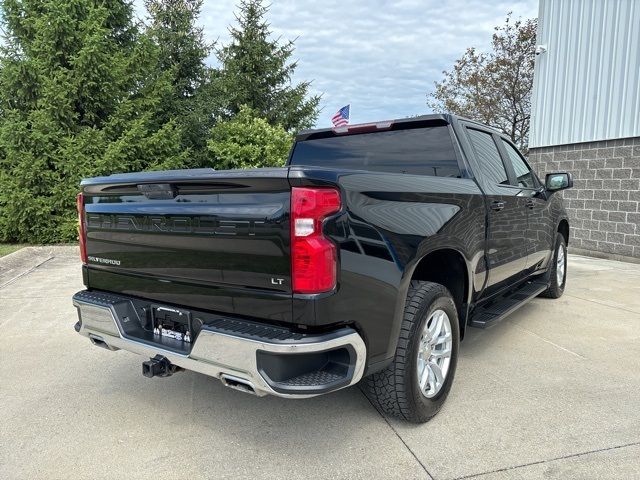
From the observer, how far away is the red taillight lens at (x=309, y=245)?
2.14 meters

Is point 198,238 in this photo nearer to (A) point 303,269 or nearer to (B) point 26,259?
(A) point 303,269

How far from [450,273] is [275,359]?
1617 millimetres

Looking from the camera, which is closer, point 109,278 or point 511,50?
point 109,278

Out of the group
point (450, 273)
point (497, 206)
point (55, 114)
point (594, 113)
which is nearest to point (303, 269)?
point (450, 273)

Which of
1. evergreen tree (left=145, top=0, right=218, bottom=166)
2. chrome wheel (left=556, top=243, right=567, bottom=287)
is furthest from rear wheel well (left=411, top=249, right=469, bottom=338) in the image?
evergreen tree (left=145, top=0, right=218, bottom=166)

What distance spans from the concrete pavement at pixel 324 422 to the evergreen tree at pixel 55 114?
7.25 m

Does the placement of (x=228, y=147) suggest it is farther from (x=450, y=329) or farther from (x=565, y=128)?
(x=450, y=329)

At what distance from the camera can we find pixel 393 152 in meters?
3.83

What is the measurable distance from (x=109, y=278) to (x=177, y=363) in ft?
2.98

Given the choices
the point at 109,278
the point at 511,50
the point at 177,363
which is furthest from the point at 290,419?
the point at 511,50

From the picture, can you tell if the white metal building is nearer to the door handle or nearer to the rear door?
the rear door

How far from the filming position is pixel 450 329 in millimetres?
3090

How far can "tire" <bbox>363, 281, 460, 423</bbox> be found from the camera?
8.63ft

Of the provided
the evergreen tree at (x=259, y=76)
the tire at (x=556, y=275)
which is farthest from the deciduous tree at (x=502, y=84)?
the tire at (x=556, y=275)
